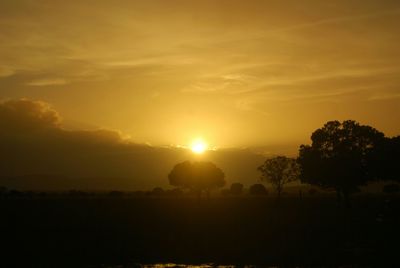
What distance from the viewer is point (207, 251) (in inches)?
1785

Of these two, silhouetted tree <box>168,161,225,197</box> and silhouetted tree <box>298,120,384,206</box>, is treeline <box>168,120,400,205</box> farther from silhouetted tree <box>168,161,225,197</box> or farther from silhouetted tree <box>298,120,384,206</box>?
silhouetted tree <box>168,161,225,197</box>

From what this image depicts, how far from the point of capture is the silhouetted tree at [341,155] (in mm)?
101062

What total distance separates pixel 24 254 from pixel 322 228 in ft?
112

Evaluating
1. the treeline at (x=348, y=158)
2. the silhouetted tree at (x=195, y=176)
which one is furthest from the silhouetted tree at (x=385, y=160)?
the silhouetted tree at (x=195, y=176)

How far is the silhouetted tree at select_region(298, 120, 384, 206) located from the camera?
332 feet

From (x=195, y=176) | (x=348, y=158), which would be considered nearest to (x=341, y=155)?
(x=348, y=158)

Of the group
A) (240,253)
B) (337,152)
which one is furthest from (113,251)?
(337,152)

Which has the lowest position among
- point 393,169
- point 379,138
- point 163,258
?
point 163,258

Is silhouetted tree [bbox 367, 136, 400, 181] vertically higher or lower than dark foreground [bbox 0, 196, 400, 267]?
higher

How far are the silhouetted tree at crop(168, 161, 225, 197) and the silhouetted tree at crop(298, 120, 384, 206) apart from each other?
72.3 meters

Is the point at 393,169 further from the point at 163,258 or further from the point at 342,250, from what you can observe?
A: the point at 163,258

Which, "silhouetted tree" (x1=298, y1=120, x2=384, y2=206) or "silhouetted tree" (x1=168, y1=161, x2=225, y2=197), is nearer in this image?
"silhouetted tree" (x1=298, y1=120, x2=384, y2=206)

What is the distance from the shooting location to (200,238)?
175 feet

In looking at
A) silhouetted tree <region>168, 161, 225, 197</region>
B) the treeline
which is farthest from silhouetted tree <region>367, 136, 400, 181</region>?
silhouetted tree <region>168, 161, 225, 197</region>
